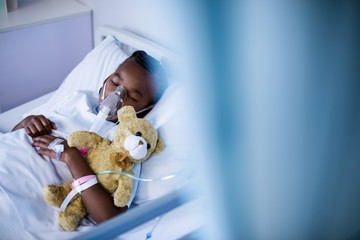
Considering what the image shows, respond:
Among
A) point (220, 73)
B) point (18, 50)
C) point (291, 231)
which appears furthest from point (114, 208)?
point (18, 50)

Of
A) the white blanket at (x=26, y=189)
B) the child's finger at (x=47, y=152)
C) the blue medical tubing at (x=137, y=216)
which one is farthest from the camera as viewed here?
the child's finger at (x=47, y=152)

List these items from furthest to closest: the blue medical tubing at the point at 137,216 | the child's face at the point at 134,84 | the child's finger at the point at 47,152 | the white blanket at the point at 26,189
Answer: the child's face at the point at 134,84 → the child's finger at the point at 47,152 → the white blanket at the point at 26,189 → the blue medical tubing at the point at 137,216

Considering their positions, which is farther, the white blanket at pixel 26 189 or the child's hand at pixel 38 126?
the child's hand at pixel 38 126

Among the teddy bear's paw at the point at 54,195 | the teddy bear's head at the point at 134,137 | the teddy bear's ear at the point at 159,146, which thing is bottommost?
the teddy bear's paw at the point at 54,195

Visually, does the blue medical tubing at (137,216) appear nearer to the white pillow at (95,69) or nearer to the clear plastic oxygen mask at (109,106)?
the clear plastic oxygen mask at (109,106)

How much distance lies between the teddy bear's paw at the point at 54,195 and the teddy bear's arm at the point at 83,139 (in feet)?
0.40

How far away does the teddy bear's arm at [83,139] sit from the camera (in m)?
1.00

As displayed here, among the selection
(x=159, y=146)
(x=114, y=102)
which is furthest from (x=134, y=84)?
(x=159, y=146)

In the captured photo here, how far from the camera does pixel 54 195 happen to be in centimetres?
93

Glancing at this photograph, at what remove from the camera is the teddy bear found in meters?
0.94

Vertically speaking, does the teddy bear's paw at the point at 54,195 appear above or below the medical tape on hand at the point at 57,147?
below

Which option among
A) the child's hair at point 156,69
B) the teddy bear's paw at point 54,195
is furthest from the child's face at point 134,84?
the teddy bear's paw at point 54,195

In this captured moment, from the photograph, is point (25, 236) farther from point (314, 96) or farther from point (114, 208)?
point (314, 96)

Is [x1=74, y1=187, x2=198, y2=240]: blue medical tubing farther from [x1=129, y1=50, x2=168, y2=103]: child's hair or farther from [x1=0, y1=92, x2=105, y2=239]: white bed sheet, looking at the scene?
[x1=129, y1=50, x2=168, y2=103]: child's hair
